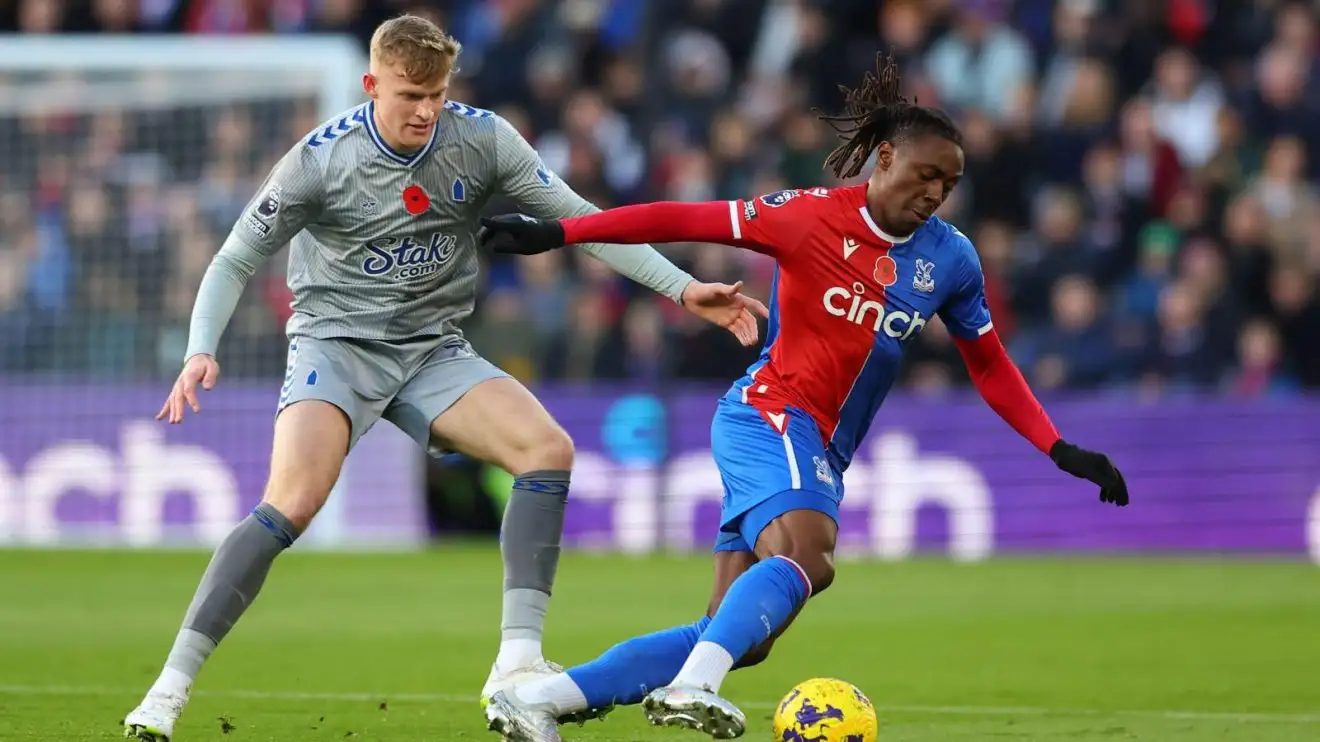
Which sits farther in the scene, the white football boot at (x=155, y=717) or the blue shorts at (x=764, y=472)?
the blue shorts at (x=764, y=472)

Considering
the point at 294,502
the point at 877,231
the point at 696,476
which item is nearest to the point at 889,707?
the point at 877,231

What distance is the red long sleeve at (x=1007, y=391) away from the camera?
6336 millimetres

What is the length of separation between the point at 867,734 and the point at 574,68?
12997mm

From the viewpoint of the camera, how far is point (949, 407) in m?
15.0

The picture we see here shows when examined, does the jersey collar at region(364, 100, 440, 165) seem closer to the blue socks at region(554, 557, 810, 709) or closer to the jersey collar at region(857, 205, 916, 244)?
the jersey collar at region(857, 205, 916, 244)

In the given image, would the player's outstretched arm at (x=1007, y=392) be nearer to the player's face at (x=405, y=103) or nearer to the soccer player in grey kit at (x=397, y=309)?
the soccer player in grey kit at (x=397, y=309)

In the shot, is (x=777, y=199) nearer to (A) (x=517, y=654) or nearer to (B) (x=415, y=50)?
(B) (x=415, y=50)

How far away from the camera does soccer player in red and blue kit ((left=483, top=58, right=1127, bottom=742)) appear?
5.83 meters

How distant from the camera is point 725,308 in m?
6.09

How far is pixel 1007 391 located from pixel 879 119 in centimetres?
92

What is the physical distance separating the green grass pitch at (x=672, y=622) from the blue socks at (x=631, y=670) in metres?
0.74

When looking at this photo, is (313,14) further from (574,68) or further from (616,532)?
(616,532)

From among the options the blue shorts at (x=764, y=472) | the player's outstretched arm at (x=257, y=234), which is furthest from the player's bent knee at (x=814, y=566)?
the player's outstretched arm at (x=257, y=234)

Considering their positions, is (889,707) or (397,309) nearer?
(397,309)
